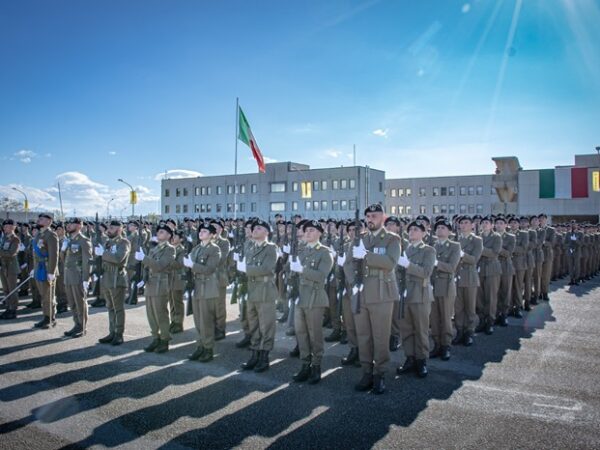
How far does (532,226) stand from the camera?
563 inches

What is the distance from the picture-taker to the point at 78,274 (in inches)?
366

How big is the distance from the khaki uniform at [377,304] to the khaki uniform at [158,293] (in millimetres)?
3604

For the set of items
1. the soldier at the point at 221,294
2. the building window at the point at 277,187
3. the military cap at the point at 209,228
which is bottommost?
the soldier at the point at 221,294

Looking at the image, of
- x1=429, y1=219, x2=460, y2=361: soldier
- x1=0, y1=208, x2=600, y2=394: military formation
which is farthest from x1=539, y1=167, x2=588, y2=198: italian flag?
x1=429, y1=219, x2=460, y2=361: soldier

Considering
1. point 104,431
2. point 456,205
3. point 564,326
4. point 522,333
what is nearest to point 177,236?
point 104,431

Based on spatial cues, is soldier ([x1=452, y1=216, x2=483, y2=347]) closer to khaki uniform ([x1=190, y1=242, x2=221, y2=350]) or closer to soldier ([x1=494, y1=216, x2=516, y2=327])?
soldier ([x1=494, y1=216, x2=516, y2=327])

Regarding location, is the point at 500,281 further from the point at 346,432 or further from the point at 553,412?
the point at 346,432

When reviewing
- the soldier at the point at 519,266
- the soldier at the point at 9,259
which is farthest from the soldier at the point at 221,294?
the soldier at the point at 519,266

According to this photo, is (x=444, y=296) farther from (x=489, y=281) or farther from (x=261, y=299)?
(x=261, y=299)

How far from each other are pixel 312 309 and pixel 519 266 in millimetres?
7476

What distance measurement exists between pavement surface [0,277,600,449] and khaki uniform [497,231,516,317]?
174cm

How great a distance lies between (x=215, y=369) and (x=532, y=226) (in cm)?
1152

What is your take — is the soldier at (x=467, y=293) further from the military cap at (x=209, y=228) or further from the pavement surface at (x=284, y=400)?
the military cap at (x=209, y=228)

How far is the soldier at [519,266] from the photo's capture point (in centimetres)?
1134
